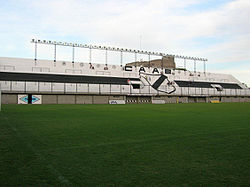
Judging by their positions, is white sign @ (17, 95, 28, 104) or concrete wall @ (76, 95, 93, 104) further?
concrete wall @ (76, 95, 93, 104)

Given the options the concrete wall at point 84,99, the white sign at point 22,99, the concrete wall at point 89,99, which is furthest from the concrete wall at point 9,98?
the concrete wall at point 84,99

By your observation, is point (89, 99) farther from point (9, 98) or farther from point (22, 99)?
point (9, 98)

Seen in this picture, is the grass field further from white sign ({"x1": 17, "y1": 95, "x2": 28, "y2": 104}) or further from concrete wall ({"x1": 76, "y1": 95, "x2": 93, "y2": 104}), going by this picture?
concrete wall ({"x1": 76, "y1": 95, "x2": 93, "y2": 104})

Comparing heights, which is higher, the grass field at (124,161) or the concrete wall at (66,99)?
the concrete wall at (66,99)

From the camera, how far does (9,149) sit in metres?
5.98

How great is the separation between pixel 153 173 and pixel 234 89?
2851 inches

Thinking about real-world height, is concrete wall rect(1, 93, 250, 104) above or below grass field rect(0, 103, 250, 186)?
above

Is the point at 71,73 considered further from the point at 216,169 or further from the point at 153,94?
the point at 216,169

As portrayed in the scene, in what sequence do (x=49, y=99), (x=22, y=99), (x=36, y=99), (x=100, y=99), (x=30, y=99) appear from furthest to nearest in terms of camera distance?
1. (x=100, y=99)
2. (x=49, y=99)
3. (x=36, y=99)
4. (x=30, y=99)
5. (x=22, y=99)

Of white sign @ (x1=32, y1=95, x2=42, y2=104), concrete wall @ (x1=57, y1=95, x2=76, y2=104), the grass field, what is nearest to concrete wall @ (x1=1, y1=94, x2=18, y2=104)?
white sign @ (x1=32, y1=95, x2=42, y2=104)

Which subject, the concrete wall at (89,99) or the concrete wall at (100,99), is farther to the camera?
the concrete wall at (100,99)

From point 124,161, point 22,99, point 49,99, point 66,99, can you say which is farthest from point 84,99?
point 124,161

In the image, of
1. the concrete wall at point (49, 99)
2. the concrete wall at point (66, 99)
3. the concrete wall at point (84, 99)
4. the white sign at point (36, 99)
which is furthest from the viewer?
the concrete wall at point (84, 99)

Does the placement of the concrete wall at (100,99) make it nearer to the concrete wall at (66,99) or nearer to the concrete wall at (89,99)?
the concrete wall at (89,99)
